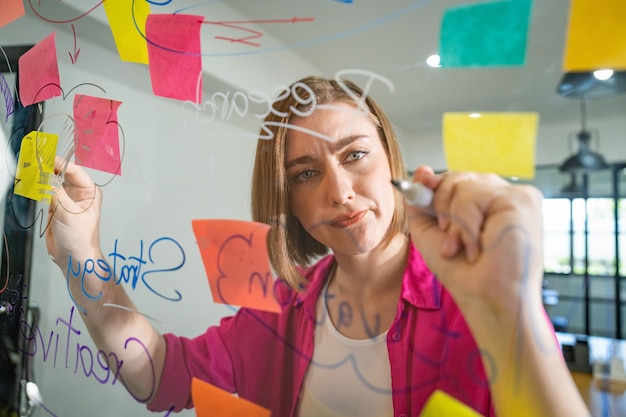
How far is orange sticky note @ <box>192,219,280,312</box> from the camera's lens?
54cm

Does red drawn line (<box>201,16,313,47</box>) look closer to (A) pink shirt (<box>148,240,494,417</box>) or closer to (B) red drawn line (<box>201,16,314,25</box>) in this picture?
(B) red drawn line (<box>201,16,314,25</box>)

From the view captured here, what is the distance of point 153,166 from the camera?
2.11ft

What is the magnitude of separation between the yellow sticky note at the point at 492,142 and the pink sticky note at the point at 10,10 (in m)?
0.89

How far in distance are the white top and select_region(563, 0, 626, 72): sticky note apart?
344 millimetres

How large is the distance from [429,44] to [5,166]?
35.8 inches

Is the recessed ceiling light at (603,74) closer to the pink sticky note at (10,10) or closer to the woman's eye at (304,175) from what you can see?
the woman's eye at (304,175)

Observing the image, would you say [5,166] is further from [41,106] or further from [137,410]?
[137,410]

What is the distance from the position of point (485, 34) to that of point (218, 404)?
0.57m

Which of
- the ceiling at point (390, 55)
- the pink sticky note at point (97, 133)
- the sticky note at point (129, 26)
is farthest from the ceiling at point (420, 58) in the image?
the pink sticky note at point (97, 133)

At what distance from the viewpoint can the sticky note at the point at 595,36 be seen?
39 centimetres

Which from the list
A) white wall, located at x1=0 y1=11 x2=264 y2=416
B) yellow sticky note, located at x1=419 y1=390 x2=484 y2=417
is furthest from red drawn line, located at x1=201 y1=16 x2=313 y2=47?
yellow sticky note, located at x1=419 y1=390 x2=484 y2=417

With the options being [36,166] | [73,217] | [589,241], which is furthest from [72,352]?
[589,241]

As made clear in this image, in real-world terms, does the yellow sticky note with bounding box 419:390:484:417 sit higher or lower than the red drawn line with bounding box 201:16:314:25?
lower

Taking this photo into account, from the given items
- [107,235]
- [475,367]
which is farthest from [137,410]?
[475,367]
